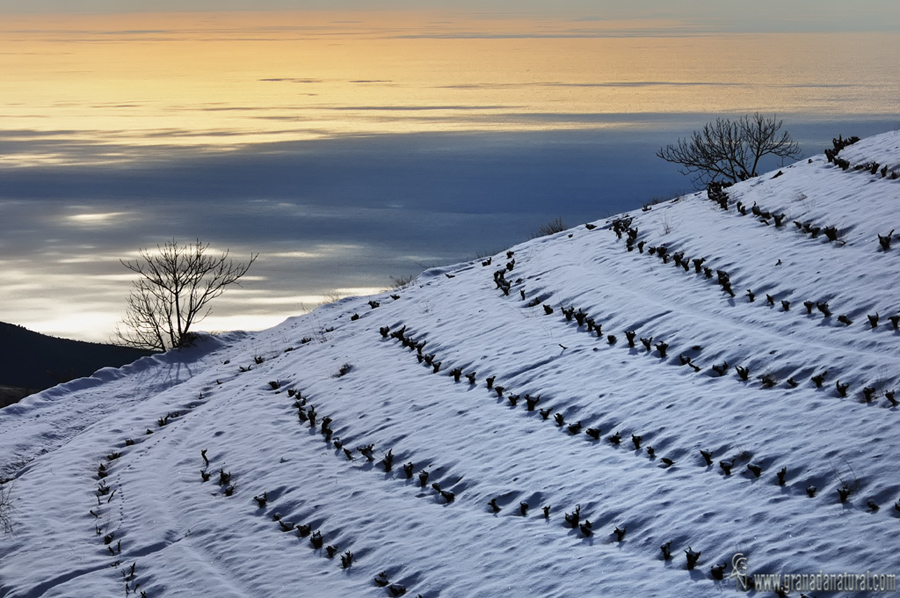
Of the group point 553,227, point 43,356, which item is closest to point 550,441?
point 553,227

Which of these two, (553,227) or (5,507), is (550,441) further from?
(553,227)

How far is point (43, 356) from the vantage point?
77.6 meters

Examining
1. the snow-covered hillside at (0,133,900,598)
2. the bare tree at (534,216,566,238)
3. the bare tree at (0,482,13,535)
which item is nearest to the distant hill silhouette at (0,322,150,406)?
the bare tree at (534,216,566,238)

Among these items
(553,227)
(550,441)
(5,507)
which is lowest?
(5,507)

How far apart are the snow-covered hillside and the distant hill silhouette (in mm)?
59266

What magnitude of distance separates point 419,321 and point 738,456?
11.1 metres

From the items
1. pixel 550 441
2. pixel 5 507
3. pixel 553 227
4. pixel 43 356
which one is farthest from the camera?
pixel 43 356

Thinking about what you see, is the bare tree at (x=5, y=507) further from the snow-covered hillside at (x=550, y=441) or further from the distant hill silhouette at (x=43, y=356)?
the distant hill silhouette at (x=43, y=356)

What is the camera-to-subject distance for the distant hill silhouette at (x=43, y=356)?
2918 inches

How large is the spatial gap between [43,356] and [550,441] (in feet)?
255

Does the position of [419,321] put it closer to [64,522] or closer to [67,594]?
[64,522]

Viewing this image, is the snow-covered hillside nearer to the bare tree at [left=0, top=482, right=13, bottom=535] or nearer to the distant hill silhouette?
the bare tree at [left=0, top=482, right=13, bottom=535]

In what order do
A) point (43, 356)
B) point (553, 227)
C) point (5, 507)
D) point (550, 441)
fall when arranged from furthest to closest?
point (43, 356) < point (553, 227) < point (5, 507) < point (550, 441)

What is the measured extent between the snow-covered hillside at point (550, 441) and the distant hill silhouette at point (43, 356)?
59.3 m
